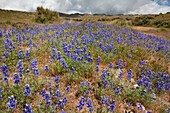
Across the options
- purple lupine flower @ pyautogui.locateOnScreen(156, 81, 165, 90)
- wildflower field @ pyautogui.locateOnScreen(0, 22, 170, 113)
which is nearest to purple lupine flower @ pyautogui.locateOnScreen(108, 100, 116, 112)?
wildflower field @ pyautogui.locateOnScreen(0, 22, 170, 113)

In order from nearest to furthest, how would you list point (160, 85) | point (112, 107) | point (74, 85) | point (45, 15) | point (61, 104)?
point (61, 104)
point (112, 107)
point (74, 85)
point (160, 85)
point (45, 15)

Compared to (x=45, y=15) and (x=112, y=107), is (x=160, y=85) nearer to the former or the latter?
(x=112, y=107)

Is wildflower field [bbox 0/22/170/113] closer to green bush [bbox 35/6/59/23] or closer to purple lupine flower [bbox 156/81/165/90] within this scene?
purple lupine flower [bbox 156/81/165/90]

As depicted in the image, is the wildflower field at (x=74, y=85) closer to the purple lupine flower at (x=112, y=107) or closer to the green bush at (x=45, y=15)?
the purple lupine flower at (x=112, y=107)

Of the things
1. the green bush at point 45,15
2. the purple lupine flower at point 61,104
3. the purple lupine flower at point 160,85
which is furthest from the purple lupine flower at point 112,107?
the green bush at point 45,15

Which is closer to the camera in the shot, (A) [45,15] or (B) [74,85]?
(B) [74,85]

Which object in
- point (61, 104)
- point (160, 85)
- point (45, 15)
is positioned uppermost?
point (45, 15)

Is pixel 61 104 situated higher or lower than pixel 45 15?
lower

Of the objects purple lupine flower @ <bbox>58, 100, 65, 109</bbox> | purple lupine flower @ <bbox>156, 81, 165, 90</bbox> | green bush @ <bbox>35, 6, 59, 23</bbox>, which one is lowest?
purple lupine flower @ <bbox>156, 81, 165, 90</bbox>

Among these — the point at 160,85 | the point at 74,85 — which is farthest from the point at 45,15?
the point at 74,85

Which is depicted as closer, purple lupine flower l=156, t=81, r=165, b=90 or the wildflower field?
the wildflower field

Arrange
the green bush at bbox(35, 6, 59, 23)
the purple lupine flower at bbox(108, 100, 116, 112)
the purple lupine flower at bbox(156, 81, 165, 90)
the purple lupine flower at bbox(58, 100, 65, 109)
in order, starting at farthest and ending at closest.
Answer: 1. the green bush at bbox(35, 6, 59, 23)
2. the purple lupine flower at bbox(156, 81, 165, 90)
3. the purple lupine flower at bbox(108, 100, 116, 112)
4. the purple lupine flower at bbox(58, 100, 65, 109)

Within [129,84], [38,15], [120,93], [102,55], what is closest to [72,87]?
[120,93]

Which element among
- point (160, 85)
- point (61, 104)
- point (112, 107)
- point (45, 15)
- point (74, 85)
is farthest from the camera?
point (45, 15)
